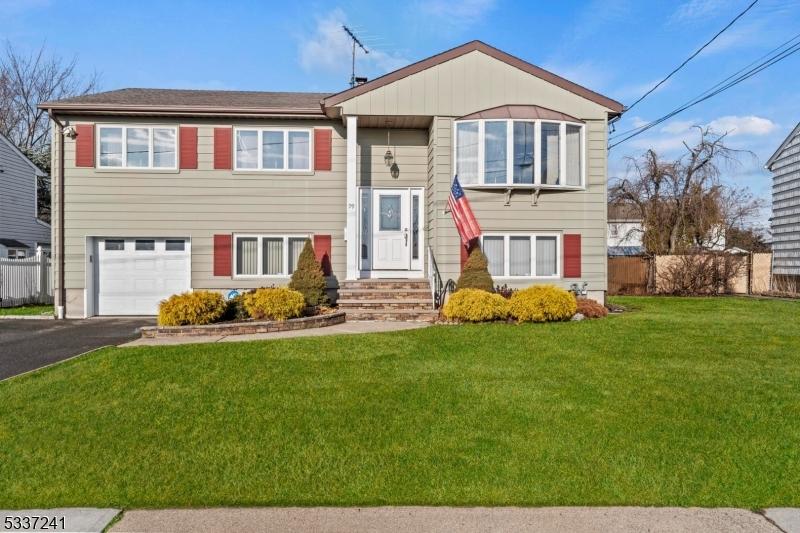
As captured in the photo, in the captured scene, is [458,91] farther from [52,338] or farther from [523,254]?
[52,338]

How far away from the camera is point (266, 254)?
13492 mm

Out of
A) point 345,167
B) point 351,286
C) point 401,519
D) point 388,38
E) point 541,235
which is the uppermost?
point 388,38

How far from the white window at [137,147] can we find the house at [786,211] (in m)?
19.0

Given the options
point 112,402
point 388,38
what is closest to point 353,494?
point 112,402

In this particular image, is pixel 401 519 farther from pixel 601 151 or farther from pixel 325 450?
pixel 601 151

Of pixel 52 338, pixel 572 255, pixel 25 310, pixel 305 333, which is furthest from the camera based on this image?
pixel 25 310

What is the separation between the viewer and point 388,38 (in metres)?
16.6

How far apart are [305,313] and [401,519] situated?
792 centimetres

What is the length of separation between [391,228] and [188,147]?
17.2ft

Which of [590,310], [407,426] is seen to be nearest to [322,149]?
[590,310]

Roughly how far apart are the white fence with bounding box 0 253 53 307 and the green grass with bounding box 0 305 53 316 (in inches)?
13.2

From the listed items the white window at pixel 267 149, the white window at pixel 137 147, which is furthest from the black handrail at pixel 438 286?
the white window at pixel 137 147

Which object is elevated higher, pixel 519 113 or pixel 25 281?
pixel 519 113

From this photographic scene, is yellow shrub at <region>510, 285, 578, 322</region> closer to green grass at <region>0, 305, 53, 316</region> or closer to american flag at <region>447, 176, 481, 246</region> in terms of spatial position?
american flag at <region>447, 176, 481, 246</region>
